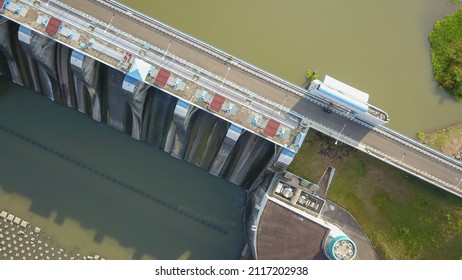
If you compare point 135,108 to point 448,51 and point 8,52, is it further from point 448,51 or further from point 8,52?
point 448,51

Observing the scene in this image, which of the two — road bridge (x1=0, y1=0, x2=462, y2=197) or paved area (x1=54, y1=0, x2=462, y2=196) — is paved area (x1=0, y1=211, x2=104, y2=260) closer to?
road bridge (x1=0, y1=0, x2=462, y2=197)

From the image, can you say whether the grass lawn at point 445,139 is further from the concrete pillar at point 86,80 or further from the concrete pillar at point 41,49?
the concrete pillar at point 41,49

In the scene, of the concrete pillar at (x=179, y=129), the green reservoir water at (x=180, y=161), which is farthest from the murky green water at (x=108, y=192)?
the concrete pillar at (x=179, y=129)

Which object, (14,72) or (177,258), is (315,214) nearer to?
(177,258)

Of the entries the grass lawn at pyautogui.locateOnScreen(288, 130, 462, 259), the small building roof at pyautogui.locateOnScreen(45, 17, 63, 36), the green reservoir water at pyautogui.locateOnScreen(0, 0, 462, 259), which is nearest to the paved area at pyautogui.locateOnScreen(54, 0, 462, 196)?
the grass lawn at pyautogui.locateOnScreen(288, 130, 462, 259)

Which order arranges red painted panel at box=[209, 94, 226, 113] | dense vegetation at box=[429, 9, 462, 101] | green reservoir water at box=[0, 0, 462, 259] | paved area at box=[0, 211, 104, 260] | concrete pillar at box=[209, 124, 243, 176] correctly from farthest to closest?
dense vegetation at box=[429, 9, 462, 101] < green reservoir water at box=[0, 0, 462, 259] < paved area at box=[0, 211, 104, 260] < concrete pillar at box=[209, 124, 243, 176] < red painted panel at box=[209, 94, 226, 113]

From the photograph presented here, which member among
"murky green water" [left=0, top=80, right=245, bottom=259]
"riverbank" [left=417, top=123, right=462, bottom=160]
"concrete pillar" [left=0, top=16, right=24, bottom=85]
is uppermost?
"riverbank" [left=417, top=123, right=462, bottom=160]
